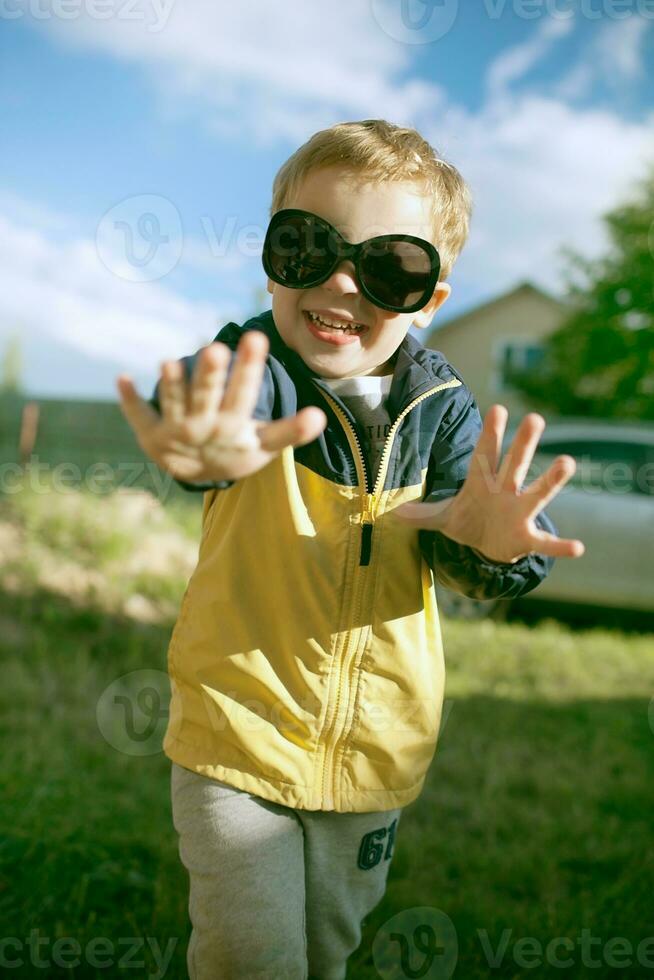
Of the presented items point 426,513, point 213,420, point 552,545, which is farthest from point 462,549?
point 213,420

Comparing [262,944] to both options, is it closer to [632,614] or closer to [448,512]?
[448,512]

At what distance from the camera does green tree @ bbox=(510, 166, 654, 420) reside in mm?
22500

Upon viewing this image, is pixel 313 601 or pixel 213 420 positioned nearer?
pixel 213 420

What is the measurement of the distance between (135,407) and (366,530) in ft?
1.99

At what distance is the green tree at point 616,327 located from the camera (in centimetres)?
2250

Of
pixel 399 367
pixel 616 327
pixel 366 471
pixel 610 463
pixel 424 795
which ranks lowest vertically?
pixel 424 795

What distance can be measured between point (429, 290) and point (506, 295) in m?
30.8

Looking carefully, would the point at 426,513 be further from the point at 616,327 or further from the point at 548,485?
the point at 616,327

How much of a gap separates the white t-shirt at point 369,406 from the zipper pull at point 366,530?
43 millimetres

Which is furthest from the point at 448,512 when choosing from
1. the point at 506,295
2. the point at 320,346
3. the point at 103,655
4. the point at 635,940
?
the point at 506,295

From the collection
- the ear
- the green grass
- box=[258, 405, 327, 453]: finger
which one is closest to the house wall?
the green grass

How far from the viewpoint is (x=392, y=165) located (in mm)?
1712

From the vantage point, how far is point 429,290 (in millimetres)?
1739

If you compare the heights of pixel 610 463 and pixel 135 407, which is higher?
pixel 610 463
